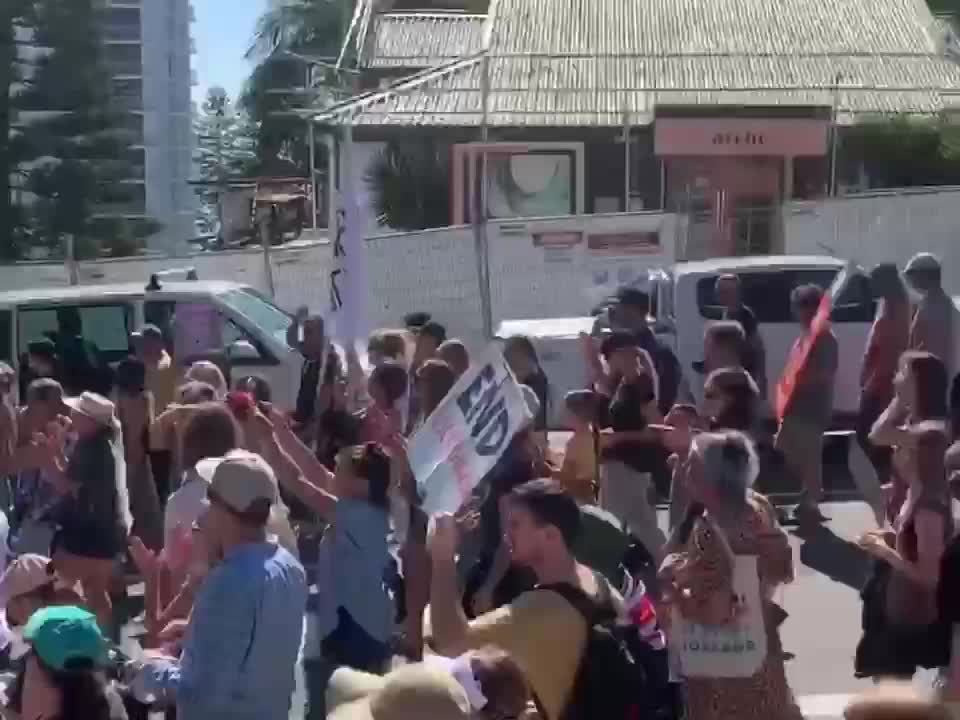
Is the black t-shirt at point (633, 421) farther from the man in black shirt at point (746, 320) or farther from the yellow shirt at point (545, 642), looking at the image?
the yellow shirt at point (545, 642)

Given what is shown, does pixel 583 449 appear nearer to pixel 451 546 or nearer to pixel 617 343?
pixel 617 343

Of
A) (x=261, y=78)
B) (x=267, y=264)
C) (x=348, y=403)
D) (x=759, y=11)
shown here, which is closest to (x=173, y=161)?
(x=261, y=78)

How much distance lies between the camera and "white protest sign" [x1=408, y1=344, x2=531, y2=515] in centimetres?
520

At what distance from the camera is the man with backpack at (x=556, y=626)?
423 cm

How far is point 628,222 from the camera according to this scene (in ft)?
67.3

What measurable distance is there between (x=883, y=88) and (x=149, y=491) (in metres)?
22.0

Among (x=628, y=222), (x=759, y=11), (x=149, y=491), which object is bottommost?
(x=149, y=491)

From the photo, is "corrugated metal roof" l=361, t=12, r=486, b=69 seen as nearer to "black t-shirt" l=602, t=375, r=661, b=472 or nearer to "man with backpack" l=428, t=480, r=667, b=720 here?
"black t-shirt" l=602, t=375, r=661, b=472

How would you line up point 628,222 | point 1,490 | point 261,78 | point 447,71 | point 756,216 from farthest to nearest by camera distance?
point 261,78 → point 447,71 → point 756,216 → point 628,222 → point 1,490

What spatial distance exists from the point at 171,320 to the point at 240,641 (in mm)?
9467

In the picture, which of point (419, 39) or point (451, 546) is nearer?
point (451, 546)

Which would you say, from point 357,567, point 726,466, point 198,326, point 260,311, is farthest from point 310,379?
point 726,466

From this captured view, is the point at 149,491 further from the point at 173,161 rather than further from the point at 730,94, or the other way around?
the point at 173,161

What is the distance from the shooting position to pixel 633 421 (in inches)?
332
